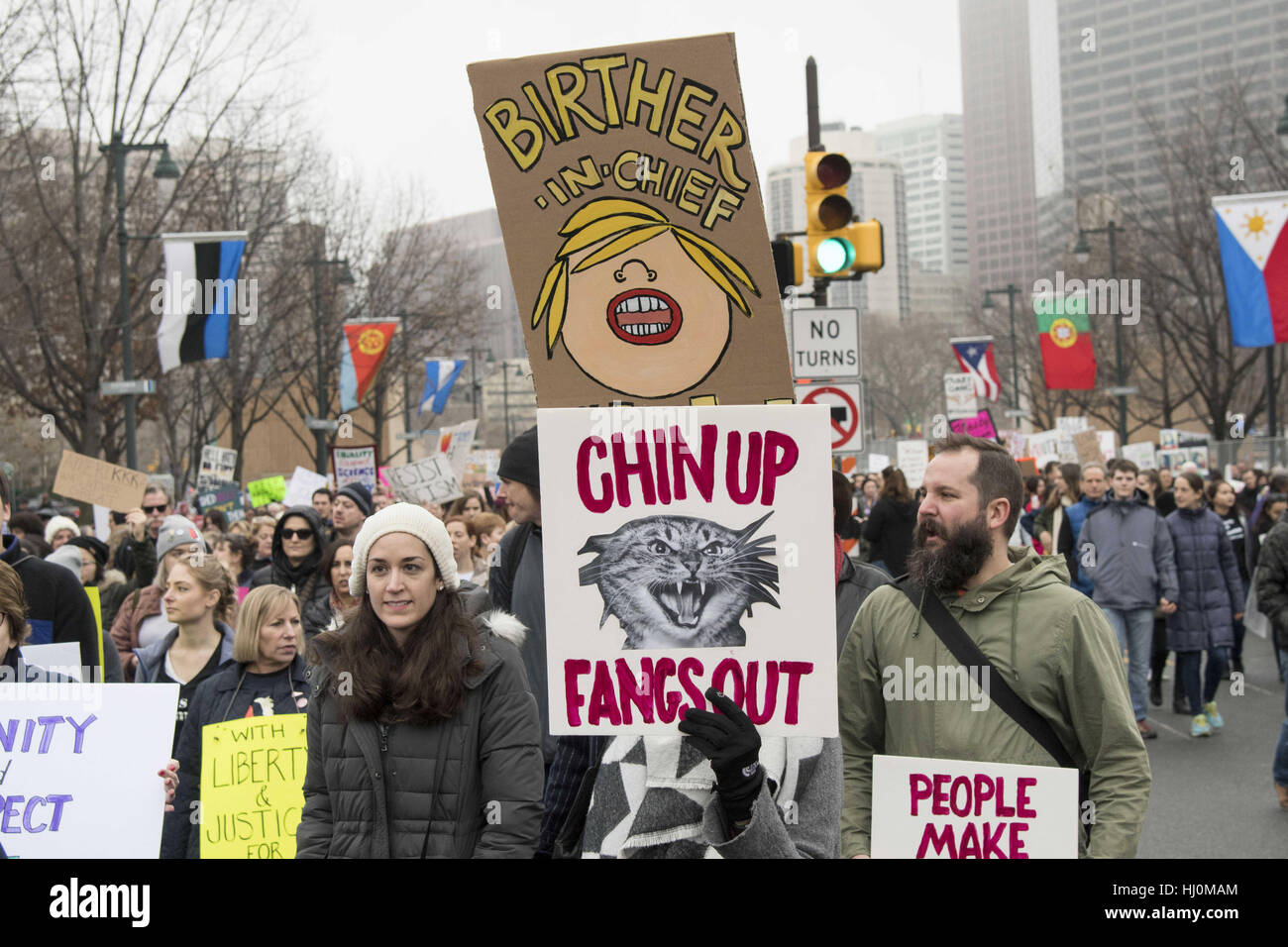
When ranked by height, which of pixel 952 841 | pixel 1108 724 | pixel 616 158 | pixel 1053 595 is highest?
pixel 616 158

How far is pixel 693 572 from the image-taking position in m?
3.12

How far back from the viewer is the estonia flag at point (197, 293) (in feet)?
62.0

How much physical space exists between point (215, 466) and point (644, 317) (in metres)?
20.5

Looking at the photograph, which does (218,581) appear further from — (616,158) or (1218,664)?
(1218,664)

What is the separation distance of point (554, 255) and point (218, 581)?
3255 mm

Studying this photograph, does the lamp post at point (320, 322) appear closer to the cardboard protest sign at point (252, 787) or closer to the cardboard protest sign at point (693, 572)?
the cardboard protest sign at point (252, 787)

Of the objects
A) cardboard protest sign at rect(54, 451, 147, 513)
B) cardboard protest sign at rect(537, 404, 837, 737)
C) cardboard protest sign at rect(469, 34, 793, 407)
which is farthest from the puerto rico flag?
cardboard protest sign at rect(537, 404, 837, 737)

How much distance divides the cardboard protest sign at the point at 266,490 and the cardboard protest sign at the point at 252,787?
1823 centimetres

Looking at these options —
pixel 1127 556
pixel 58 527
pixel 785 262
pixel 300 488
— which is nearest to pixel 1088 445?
pixel 1127 556

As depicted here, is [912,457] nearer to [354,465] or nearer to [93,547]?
[354,465]

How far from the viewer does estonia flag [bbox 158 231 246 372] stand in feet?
62.0

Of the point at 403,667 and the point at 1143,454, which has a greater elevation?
the point at 1143,454

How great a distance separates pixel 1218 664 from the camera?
38.1 feet

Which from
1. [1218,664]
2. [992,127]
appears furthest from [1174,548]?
[992,127]
